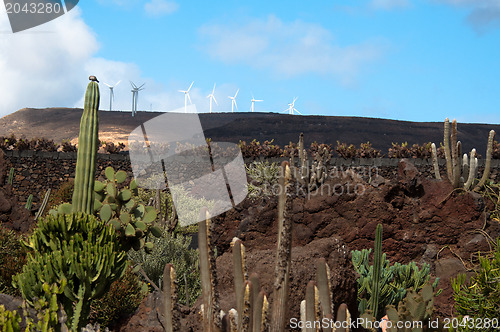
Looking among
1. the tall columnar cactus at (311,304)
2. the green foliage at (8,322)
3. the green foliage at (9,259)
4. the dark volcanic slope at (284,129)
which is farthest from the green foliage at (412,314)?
the dark volcanic slope at (284,129)

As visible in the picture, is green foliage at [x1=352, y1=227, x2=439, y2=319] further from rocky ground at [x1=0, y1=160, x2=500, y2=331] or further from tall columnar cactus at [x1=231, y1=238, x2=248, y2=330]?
tall columnar cactus at [x1=231, y1=238, x2=248, y2=330]

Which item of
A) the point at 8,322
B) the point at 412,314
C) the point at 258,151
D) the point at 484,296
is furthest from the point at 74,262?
the point at 258,151

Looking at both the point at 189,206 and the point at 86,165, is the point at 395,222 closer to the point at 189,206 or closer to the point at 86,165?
the point at 86,165

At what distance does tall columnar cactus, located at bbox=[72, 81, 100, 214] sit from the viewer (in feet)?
19.9

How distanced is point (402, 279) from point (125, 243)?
3628mm

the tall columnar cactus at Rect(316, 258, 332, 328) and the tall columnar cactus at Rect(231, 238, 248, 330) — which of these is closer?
the tall columnar cactus at Rect(231, 238, 248, 330)

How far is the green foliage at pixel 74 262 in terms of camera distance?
4430mm

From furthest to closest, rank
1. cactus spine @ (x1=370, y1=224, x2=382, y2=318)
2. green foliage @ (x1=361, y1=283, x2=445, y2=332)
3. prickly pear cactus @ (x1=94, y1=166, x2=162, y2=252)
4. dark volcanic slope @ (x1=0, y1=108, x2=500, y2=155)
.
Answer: dark volcanic slope @ (x1=0, y1=108, x2=500, y2=155)
prickly pear cactus @ (x1=94, y1=166, x2=162, y2=252)
cactus spine @ (x1=370, y1=224, x2=382, y2=318)
green foliage @ (x1=361, y1=283, x2=445, y2=332)

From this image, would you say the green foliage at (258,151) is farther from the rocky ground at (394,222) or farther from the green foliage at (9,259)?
the green foliage at (9,259)

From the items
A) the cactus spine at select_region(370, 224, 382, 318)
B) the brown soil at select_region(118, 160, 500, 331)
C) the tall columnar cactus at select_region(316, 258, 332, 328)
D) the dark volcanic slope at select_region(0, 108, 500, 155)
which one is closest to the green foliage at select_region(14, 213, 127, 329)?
the tall columnar cactus at select_region(316, 258, 332, 328)

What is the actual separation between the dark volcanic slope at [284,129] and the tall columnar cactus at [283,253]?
45.0 meters

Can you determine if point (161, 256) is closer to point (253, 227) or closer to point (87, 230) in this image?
point (253, 227)

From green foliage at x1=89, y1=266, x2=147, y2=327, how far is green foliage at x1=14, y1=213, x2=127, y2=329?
1.11 metres

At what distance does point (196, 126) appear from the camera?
6.20m
